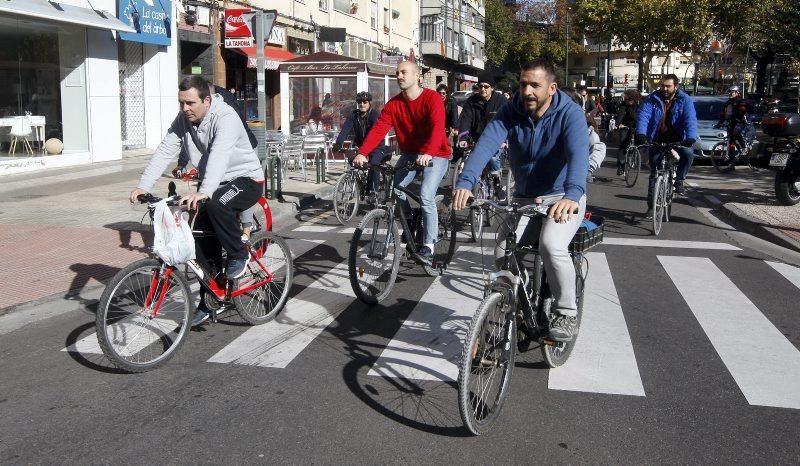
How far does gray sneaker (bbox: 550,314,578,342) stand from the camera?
468cm

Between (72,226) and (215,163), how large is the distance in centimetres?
558

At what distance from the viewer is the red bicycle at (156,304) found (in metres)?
4.81

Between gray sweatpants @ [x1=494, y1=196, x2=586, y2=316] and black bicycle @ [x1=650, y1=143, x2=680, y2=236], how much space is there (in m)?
5.98

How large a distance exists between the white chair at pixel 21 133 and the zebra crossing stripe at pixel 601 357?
1339 centimetres

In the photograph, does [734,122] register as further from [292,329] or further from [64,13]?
[292,329]

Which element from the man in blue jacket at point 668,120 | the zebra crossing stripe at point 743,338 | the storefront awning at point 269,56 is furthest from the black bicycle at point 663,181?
the storefront awning at point 269,56

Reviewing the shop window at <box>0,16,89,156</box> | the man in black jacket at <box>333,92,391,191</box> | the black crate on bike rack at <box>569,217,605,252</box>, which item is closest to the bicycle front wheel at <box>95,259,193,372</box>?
the black crate on bike rack at <box>569,217,605,252</box>

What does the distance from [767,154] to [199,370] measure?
55.0ft

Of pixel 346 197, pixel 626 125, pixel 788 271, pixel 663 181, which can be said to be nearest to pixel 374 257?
pixel 788 271

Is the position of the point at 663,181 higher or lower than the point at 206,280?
higher

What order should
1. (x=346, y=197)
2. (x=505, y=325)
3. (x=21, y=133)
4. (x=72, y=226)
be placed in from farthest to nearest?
(x=21, y=133) → (x=346, y=197) → (x=72, y=226) → (x=505, y=325)

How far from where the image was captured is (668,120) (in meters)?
10.8

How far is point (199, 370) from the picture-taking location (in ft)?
16.7

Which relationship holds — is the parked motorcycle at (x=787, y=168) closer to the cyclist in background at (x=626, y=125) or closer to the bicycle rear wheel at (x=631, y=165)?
the cyclist in background at (x=626, y=125)
